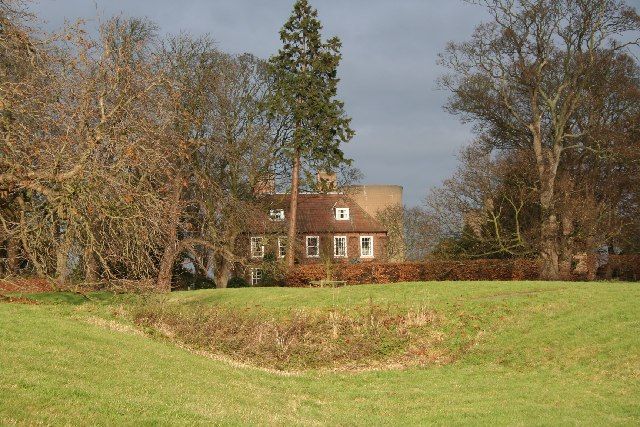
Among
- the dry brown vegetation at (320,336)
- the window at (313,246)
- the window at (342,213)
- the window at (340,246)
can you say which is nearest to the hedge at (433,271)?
the window at (313,246)

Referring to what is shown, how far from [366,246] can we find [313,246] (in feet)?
20.1

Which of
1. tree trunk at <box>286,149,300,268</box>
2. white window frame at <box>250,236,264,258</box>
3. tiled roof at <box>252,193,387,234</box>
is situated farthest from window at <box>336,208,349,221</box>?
white window frame at <box>250,236,264,258</box>

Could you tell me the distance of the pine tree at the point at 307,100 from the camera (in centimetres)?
4728

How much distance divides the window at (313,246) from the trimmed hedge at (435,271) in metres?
18.1

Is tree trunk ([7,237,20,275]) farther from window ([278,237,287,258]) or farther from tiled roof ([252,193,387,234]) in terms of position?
tiled roof ([252,193,387,234])

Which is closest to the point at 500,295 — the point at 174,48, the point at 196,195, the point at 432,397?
the point at 432,397

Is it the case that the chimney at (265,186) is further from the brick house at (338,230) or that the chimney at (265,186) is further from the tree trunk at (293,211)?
the brick house at (338,230)

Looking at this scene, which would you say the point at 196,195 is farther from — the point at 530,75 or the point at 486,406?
the point at 486,406

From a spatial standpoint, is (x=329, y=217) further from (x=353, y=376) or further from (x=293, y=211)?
(x=353, y=376)

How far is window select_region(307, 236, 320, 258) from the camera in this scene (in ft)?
208

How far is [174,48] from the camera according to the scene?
146ft

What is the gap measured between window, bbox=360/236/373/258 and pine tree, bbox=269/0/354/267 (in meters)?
18.5

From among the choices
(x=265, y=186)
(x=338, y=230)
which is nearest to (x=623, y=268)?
(x=265, y=186)

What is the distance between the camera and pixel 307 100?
156 ft
